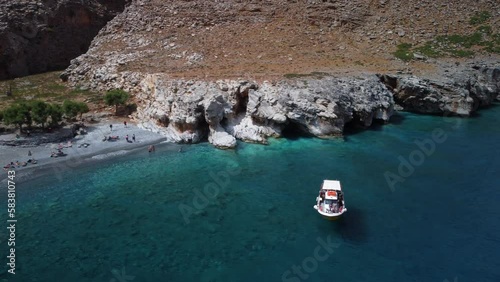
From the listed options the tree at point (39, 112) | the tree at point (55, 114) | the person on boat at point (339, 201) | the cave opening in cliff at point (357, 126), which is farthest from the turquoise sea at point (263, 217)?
the tree at point (55, 114)

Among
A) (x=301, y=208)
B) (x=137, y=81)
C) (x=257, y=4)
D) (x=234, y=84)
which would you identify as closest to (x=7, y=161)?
(x=137, y=81)

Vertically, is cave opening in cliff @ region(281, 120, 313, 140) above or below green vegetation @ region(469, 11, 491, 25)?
below

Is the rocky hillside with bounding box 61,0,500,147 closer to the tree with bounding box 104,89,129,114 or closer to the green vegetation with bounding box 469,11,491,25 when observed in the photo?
the green vegetation with bounding box 469,11,491,25

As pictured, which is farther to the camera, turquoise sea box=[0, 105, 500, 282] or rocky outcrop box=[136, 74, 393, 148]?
rocky outcrop box=[136, 74, 393, 148]

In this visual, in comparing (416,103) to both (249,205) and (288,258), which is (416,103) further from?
(288,258)

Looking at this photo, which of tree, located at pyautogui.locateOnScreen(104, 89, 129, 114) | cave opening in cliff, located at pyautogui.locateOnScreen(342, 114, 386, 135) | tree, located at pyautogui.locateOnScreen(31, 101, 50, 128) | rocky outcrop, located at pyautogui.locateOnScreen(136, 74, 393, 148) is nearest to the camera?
tree, located at pyautogui.locateOnScreen(31, 101, 50, 128)

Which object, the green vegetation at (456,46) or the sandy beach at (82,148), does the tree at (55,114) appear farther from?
the green vegetation at (456,46)

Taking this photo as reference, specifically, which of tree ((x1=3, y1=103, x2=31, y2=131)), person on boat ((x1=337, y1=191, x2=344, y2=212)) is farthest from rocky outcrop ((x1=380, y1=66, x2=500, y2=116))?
tree ((x1=3, y1=103, x2=31, y2=131))
